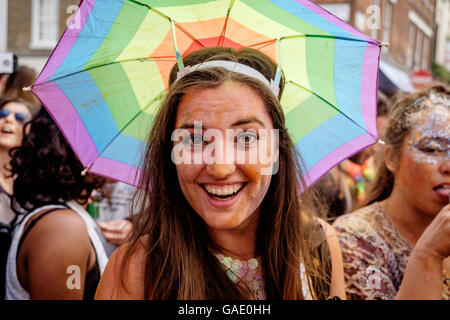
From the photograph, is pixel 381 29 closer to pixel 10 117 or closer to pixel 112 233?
pixel 112 233

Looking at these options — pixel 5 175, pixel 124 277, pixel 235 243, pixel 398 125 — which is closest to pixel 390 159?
pixel 398 125

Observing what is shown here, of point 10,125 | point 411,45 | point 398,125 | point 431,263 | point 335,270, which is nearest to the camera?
point 431,263

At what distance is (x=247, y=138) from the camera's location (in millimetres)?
1519

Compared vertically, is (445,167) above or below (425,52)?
below

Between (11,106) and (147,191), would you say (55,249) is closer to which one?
(147,191)

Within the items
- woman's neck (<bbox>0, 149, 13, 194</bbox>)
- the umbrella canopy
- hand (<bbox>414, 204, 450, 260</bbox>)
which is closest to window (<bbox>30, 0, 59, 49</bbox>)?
woman's neck (<bbox>0, 149, 13, 194</bbox>)

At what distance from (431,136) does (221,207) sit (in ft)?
3.87

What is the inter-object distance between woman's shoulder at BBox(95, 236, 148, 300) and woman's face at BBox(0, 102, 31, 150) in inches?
91.4

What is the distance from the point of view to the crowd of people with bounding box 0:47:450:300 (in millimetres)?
1526

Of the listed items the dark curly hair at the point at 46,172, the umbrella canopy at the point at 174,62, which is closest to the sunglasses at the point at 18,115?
the dark curly hair at the point at 46,172

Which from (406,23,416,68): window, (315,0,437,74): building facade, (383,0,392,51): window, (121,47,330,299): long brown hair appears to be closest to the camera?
(121,47,330,299): long brown hair

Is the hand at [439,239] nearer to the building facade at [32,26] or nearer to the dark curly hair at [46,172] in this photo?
the dark curly hair at [46,172]

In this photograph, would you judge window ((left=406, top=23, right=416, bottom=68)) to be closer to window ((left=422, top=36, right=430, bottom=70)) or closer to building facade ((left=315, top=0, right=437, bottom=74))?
building facade ((left=315, top=0, right=437, bottom=74))
